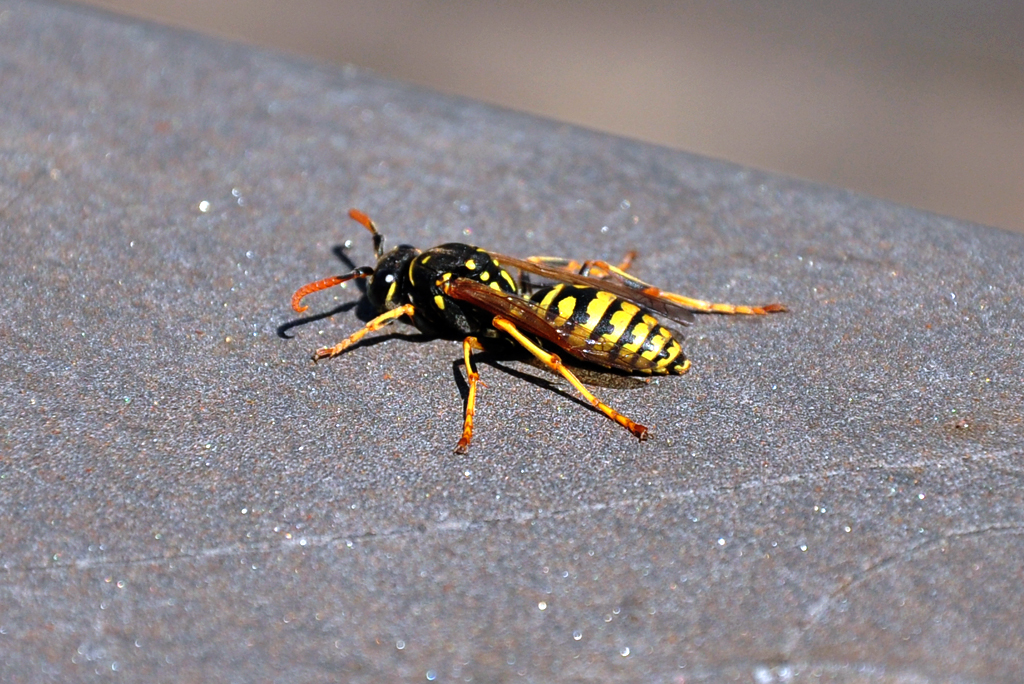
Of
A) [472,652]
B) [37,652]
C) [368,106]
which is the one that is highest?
[368,106]

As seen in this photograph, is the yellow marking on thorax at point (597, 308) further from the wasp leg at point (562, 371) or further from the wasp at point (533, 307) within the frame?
the wasp leg at point (562, 371)

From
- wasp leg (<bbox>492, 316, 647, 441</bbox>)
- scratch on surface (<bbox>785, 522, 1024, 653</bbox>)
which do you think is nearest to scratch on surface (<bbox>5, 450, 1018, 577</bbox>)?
scratch on surface (<bbox>785, 522, 1024, 653</bbox>)

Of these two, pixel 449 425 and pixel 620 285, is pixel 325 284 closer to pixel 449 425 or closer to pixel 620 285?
pixel 449 425

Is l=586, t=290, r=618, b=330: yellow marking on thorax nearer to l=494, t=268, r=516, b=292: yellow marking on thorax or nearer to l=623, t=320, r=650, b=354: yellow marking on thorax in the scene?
l=623, t=320, r=650, b=354: yellow marking on thorax

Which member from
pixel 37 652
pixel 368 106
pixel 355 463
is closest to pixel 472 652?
pixel 355 463

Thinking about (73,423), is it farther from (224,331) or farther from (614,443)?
(614,443)

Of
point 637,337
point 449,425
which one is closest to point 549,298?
point 637,337
